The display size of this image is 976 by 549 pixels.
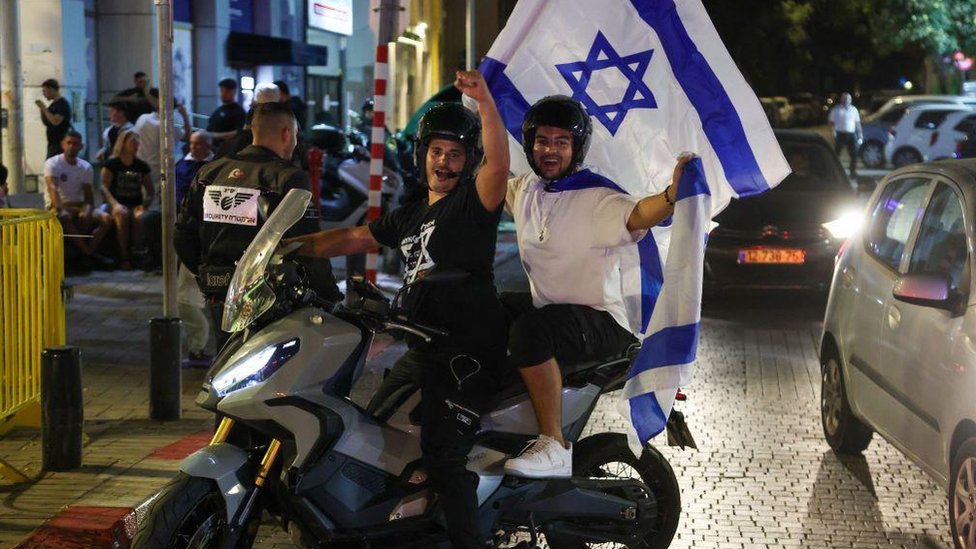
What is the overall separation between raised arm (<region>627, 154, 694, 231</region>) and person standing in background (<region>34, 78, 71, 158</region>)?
14.3 m

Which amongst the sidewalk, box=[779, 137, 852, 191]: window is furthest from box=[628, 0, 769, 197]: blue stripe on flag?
box=[779, 137, 852, 191]: window

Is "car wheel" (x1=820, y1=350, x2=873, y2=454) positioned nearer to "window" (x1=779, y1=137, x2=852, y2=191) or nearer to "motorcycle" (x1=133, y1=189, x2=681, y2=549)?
"motorcycle" (x1=133, y1=189, x2=681, y2=549)

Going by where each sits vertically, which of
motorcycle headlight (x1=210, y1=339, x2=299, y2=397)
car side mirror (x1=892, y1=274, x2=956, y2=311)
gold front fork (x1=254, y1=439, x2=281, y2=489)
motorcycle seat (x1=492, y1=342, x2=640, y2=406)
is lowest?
gold front fork (x1=254, y1=439, x2=281, y2=489)

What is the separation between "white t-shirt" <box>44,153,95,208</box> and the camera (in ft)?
49.1

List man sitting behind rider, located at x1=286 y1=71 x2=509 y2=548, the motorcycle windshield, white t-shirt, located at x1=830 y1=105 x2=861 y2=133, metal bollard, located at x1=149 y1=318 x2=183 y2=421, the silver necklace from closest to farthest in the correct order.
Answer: the motorcycle windshield
man sitting behind rider, located at x1=286 y1=71 x2=509 y2=548
the silver necklace
metal bollard, located at x1=149 y1=318 x2=183 y2=421
white t-shirt, located at x1=830 y1=105 x2=861 y2=133

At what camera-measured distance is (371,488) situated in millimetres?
5160

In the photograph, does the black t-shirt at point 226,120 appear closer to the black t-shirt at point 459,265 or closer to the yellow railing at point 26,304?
the yellow railing at point 26,304

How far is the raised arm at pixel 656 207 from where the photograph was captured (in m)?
5.10

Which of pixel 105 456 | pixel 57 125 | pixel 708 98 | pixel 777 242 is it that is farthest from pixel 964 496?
pixel 57 125

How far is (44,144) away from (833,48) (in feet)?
163

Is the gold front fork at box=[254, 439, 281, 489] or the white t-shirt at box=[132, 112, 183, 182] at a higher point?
the white t-shirt at box=[132, 112, 183, 182]

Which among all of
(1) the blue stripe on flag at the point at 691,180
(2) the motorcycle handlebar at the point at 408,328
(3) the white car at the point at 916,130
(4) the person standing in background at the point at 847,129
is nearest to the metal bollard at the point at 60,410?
(2) the motorcycle handlebar at the point at 408,328

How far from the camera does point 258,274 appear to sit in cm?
488

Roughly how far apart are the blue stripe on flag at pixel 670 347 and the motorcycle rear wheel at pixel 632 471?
426 millimetres
